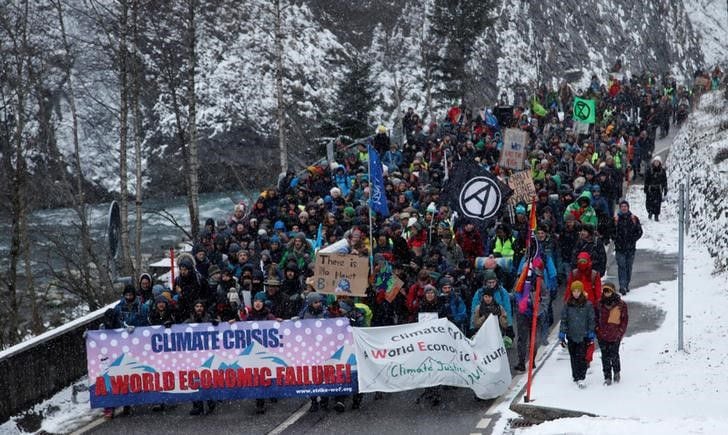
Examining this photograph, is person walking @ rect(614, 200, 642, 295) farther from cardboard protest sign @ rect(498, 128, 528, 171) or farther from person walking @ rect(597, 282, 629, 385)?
person walking @ rect(597, 282, 629, 385)

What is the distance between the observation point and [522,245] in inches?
596

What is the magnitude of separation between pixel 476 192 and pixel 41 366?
22.0ft

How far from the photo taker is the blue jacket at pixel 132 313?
1269cm

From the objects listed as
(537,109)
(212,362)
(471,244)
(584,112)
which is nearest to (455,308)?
(471,244)

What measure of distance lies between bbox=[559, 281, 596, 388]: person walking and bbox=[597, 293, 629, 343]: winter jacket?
0.17 meters

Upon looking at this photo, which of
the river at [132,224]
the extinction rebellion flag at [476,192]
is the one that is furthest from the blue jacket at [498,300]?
the river at [132,224]

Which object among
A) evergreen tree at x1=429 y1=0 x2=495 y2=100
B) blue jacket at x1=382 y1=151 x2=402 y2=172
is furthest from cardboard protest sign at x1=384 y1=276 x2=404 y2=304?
evergreen tree at x1=429 y1=0 x2=495 y2=100

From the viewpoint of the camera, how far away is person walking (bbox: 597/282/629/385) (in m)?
11.7

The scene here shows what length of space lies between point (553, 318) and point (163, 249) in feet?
62.0

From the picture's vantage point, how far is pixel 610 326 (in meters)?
11.7

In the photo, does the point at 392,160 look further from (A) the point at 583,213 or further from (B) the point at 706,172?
(A) the point at 583,213

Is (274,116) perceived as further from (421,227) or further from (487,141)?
(421,227)

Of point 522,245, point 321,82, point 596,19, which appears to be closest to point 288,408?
point 522,245

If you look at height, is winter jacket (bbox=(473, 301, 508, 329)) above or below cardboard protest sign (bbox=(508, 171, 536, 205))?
below
